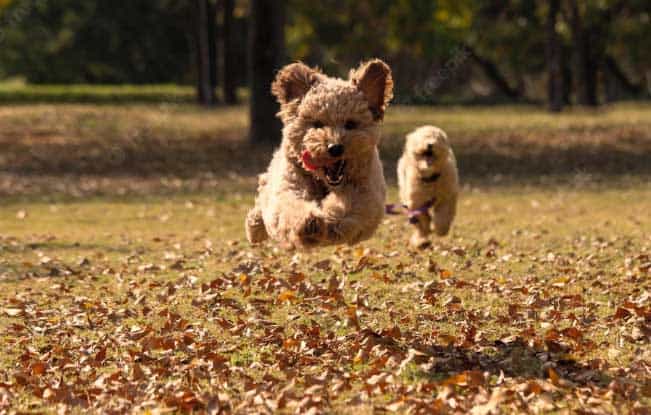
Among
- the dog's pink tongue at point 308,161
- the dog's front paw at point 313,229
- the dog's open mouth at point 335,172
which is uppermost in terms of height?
the dog's pink tongue at point 308,161

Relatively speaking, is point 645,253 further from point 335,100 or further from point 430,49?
Answer: point 430,49

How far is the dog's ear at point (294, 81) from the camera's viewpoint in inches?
Answer: 293

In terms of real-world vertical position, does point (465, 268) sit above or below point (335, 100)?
below

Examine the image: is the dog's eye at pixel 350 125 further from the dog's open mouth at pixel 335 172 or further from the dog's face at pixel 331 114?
the dog's open mouth at pixel 335 172

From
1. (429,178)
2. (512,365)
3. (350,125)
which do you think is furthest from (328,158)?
(429,178)

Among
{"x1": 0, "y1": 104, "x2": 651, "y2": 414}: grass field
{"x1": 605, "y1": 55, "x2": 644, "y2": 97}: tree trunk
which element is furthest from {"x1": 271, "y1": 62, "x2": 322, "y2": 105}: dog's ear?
{"x1": 605, "y1": 55, "x2": 644, "y2": 97}: tree trunk

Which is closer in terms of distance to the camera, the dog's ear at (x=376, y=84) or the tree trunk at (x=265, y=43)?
the dog's ear at (x=376, y=84)

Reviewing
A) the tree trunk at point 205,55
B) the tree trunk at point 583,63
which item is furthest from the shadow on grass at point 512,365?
the tree trunk at point 583,63

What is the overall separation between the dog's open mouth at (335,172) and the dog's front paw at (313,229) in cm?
42

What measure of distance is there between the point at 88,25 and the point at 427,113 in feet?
78.9

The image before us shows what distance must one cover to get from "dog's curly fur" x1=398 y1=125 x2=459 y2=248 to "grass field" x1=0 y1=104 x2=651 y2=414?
42 centimetres

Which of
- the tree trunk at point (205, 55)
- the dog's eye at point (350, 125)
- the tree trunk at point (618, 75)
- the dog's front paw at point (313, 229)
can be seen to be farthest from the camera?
the tree trunk at point (618, 75)

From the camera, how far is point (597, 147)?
2756 centimetres

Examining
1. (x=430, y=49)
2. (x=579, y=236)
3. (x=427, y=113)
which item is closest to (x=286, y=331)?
→ (x=579, y=236)
